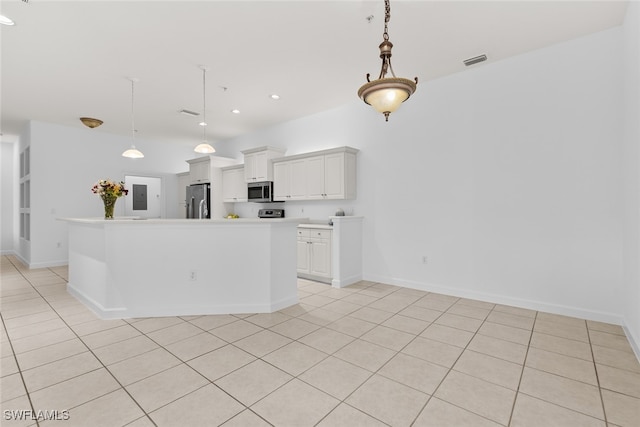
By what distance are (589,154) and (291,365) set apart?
3725 mm

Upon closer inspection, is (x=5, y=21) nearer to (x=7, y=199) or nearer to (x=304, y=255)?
(x=304, y=255)

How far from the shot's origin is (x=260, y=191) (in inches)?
245

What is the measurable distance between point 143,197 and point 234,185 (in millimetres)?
2983

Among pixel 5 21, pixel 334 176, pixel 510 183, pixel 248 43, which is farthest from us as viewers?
pixel 334 176

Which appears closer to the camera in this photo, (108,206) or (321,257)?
(108,206)

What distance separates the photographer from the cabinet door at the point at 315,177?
5.18 m

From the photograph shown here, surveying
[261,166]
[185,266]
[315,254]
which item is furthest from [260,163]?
[185,266]

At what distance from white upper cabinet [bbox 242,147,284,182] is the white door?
332 centimetres

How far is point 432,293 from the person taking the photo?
165 inches

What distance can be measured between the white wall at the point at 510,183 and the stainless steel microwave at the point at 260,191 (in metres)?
2.06

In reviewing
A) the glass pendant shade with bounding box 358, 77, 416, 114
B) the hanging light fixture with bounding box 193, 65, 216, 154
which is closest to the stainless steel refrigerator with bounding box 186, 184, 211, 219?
the hanging light fixture with bounding box 193, 65, 216, 154

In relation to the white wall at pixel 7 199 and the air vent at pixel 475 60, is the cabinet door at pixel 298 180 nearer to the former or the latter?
the air vent at pixel 475 60

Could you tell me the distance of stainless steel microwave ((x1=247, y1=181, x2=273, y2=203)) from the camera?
6078 millimetres

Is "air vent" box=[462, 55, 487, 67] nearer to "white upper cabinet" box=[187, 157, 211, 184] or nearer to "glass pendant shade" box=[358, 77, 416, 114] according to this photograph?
"glass pendant shade" box=[358, 77, 416, 114]
